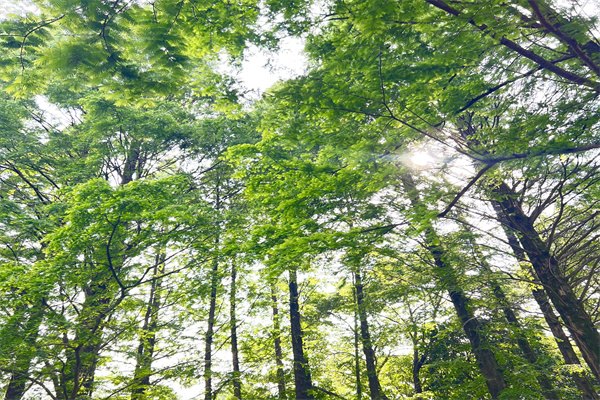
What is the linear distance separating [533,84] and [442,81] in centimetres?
151

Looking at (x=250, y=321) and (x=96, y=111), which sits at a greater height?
(x=96, y=111)

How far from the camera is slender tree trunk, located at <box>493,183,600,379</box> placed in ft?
15.1

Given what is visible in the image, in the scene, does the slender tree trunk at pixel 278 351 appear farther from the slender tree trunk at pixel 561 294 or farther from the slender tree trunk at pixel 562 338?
the slender tree trunk at pixel 561 294

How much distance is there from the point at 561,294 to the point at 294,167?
16.1 feet

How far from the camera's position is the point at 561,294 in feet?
16.9

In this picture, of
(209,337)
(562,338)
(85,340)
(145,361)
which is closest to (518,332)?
(562,338)

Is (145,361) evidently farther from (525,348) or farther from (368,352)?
(525,348)

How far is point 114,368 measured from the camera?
7730 millimetres

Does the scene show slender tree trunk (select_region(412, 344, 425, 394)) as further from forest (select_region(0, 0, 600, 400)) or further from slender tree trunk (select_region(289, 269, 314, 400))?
slender tree trunk (select_region(289, 269, 314, 400))

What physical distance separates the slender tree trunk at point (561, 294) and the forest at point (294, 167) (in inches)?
1.5

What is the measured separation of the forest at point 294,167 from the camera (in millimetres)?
3096

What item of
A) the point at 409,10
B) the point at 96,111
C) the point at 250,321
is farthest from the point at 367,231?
the point at 250,321

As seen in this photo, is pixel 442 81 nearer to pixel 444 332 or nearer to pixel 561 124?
pixel 561 124

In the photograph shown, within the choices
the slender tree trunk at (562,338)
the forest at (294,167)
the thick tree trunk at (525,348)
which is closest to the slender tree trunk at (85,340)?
the forest at (294,167)
